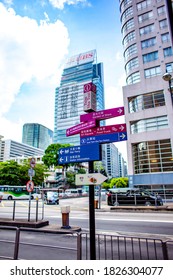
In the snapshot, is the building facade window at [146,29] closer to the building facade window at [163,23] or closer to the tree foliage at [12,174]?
the building facade window at [163,23]

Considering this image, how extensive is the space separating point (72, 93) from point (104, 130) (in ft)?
514

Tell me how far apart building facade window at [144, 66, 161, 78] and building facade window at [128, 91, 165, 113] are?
371cm

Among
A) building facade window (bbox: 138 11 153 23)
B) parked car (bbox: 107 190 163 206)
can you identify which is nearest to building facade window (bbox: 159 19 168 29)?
building facade window (bbox: 138 11 153 23)

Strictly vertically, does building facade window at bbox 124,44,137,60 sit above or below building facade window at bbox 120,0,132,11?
below

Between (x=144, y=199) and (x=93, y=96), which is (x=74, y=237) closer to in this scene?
(x=93, y=96)

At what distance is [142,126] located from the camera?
32094 millimetres

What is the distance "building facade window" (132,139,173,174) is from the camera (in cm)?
2975

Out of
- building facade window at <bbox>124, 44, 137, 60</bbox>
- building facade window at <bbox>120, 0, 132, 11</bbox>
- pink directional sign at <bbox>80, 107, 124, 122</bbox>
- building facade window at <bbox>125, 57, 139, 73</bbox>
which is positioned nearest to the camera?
pink directional sign at <bbox>80, 107, 124, 122</bbox>

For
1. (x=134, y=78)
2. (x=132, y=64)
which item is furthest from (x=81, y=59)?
(x=134, y=78)

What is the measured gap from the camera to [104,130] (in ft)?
14.4

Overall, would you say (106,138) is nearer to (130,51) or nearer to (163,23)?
(130,51)

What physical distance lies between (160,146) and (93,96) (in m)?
28.2

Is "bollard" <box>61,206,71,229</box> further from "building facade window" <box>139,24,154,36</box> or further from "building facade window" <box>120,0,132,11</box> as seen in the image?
"building facade window" <box>120,0,132,11</box>
